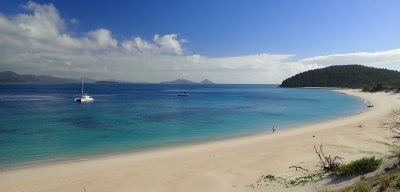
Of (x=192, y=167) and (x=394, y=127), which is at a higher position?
(x=394, y=127)

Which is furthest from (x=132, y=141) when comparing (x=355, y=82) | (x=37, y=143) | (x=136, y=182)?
(x=355, y=82)

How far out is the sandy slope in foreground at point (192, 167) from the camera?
1658 centimetres

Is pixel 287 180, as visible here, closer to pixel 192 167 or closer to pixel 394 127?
pixel 192 167

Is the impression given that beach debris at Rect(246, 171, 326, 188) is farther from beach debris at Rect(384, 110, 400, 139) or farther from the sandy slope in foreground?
beach debris at Rect(384, 110, 400, 139)

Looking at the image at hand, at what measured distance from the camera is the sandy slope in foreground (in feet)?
54.4

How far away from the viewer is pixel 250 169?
1883 centimetres

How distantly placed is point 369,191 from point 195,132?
2791cm

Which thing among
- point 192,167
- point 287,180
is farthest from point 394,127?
point 192,167

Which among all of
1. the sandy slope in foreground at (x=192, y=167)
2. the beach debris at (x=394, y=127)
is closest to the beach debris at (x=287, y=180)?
the sandy slope in foreground at (x=192, y=167)

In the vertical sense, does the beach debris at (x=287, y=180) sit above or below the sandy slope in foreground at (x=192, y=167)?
above

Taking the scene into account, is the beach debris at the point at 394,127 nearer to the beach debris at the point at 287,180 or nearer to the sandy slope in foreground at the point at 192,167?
the sandy slope in foreground at the point at 192,167

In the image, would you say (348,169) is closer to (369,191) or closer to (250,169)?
(369,191)

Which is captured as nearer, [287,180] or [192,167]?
[287,180]

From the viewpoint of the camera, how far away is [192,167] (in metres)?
20.0
